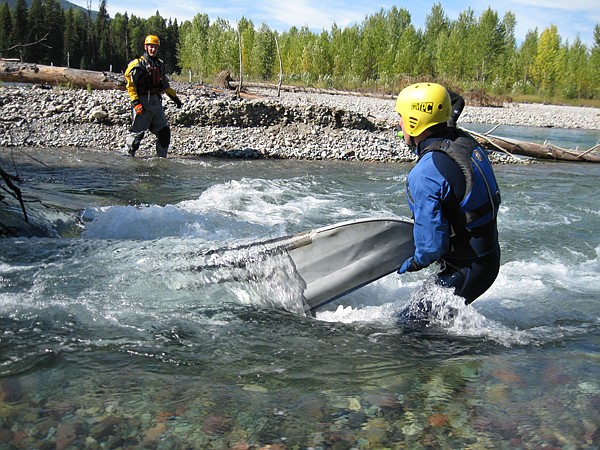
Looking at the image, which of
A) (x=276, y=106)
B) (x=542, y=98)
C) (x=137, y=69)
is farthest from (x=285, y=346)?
(x=542, y=98)

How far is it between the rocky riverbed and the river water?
751 cm

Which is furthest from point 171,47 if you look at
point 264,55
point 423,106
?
point 423,106

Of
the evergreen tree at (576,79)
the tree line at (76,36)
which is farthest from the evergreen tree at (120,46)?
the evergreen tree at (576,79)

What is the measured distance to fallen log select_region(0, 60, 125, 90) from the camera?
62.2 feet

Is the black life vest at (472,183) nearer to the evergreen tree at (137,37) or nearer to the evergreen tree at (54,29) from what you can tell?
the evergreen tree at (54,29)

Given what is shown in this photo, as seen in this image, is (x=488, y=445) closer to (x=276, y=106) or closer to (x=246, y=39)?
(x=276, y=106)

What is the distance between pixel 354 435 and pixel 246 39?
7420 centimetres

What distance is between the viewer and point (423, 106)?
11.8 feet

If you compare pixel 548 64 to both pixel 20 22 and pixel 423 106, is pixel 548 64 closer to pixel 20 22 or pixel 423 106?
pixel 20 22

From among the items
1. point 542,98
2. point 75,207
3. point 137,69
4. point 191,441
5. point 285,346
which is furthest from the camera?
point 542,98

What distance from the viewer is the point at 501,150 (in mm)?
16406

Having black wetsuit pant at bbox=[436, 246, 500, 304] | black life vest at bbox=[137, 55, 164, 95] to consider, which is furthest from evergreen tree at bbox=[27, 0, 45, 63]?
black wetsuit pant at bbox=[436, 246, 500, 304]

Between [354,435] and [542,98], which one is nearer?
[354,435]

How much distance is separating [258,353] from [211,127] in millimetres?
12484
